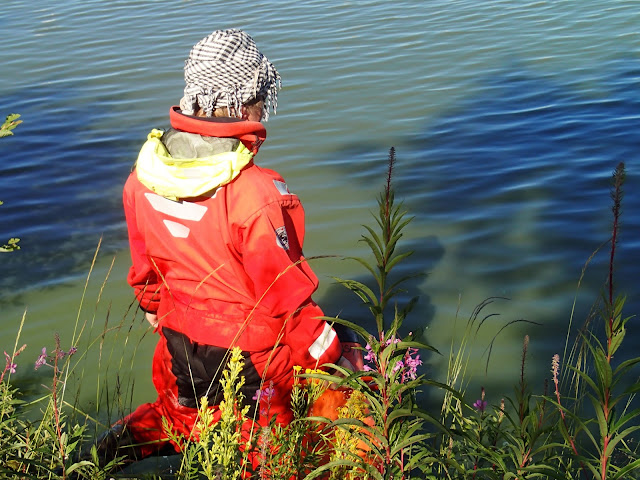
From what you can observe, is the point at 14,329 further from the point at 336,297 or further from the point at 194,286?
the point at 194,286

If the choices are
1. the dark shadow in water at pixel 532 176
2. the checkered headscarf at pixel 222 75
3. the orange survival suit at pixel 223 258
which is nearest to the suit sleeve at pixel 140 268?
the orange survival suit at pixel 223 258

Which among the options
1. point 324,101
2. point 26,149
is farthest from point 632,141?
point 26,149

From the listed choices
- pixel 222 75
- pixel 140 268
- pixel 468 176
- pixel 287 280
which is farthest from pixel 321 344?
pixel 468 176

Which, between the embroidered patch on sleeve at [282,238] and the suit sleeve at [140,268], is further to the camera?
the suit sleeve at [140,268]

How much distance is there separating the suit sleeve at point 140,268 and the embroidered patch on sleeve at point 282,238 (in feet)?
2.35

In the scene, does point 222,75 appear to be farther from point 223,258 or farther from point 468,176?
point 468,176

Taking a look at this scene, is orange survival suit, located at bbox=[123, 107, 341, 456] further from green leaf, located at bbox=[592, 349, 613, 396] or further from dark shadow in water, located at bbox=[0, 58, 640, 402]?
dark shadow in water, located at bbox=[0, 58, 640, 402]

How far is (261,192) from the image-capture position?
Result: 2770 mm

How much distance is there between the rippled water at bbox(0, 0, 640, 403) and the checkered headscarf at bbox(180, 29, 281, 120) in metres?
1.39

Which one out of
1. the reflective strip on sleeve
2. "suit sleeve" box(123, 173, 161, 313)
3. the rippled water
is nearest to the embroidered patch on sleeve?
the reflective strip on sleeve

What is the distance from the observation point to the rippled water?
5406mm

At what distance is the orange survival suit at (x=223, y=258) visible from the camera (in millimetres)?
2771

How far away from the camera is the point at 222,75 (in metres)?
2.90

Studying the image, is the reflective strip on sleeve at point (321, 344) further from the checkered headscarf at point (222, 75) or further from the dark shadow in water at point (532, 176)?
the dark shadow in water at point (532, 176)
